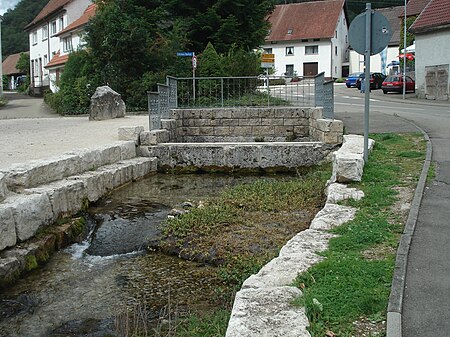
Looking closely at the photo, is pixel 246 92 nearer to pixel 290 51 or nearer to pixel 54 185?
pixel 54 185

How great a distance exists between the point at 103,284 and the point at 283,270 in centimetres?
278

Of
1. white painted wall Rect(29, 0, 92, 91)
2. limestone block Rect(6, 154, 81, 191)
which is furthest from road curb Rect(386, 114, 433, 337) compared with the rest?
white painted wall Rect(29, 0, 92, 91)

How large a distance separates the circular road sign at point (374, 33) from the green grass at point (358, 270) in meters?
2.30

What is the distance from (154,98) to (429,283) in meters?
11.8

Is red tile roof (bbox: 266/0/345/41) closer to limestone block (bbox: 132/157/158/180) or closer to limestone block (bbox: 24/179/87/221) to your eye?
limestone block (bbox: 132/157/158/180)

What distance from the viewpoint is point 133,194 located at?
11914mm

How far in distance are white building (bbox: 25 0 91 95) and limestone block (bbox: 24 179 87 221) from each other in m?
35.0

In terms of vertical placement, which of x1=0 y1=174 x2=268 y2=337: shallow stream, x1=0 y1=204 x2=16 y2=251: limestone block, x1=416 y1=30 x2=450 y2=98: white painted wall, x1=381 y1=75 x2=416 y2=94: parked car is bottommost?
x1=0 y1=174 x2=268 y2=337: shallow stream

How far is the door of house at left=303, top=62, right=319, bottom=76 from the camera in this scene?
6655 centimetres

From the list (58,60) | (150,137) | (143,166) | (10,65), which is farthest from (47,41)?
(143,166)

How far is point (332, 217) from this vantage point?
6.82 metres

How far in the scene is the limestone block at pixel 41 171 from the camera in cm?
859

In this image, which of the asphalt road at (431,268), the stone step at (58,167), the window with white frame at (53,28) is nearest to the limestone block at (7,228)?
the stone step at (58,167)

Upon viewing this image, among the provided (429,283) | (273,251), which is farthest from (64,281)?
(429,283)
